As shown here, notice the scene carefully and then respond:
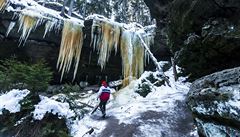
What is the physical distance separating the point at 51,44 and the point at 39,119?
21.0 feet

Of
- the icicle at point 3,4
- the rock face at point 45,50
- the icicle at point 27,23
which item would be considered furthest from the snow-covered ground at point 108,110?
the icicle at point 3,4

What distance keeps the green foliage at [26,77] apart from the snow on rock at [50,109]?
1.94 ft

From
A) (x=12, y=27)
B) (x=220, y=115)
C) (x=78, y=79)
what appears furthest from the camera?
(x=78, y=79)

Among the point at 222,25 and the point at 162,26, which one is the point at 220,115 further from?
the point at 162,26

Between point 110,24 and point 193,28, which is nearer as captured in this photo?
point 193,28

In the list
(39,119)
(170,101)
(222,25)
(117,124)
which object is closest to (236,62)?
(222,25)

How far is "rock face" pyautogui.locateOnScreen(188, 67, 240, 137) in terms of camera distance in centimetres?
530

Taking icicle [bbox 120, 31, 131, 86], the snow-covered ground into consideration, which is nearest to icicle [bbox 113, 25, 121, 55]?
icicle [bbox 120, 31, 131, 86]

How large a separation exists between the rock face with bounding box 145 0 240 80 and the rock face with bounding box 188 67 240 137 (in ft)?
9.82

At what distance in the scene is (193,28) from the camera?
389 inches

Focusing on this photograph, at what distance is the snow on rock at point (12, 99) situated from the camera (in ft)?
31.1

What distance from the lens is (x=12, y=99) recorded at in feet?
31.7

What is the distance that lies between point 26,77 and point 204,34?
520cm

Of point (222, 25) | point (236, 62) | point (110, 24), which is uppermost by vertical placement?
point (110, 24)
